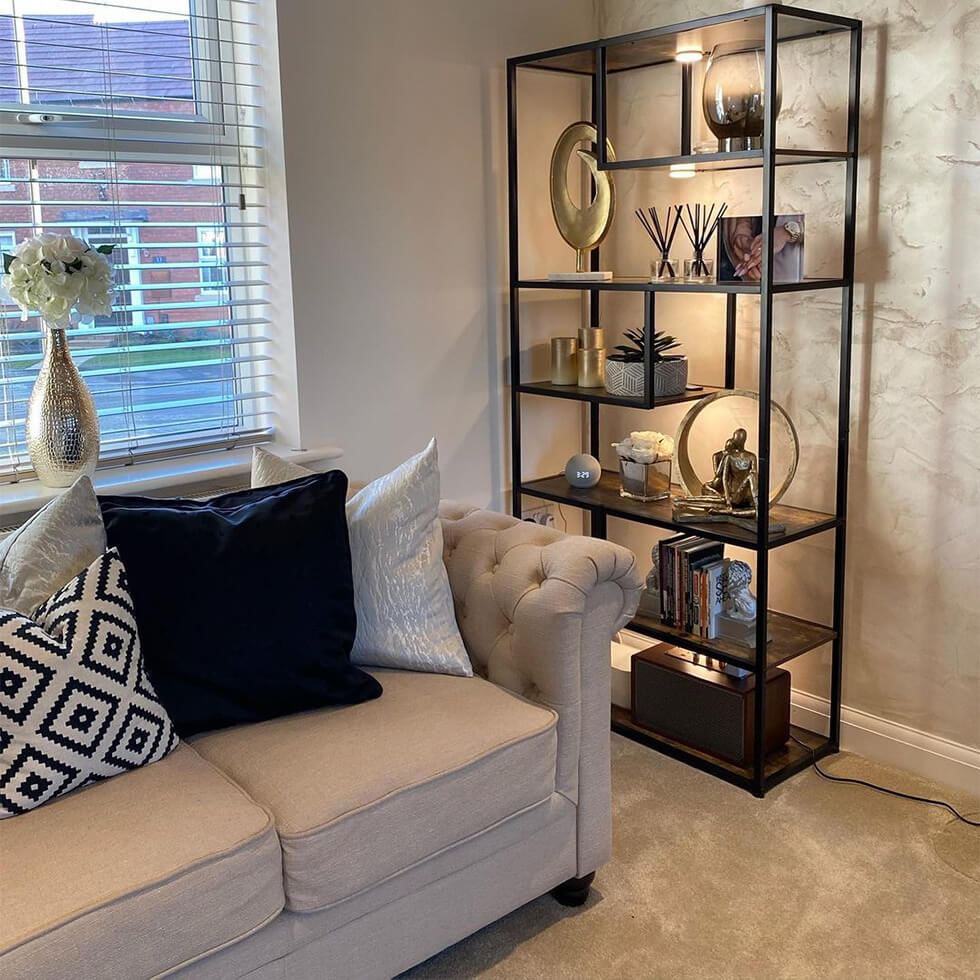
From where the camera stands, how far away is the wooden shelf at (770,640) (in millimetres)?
2709

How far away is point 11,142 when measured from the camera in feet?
7.97

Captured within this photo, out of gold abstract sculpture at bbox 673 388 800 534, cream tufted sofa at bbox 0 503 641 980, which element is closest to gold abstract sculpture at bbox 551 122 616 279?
gold abstract sculpture at bbox 673 388 800 534

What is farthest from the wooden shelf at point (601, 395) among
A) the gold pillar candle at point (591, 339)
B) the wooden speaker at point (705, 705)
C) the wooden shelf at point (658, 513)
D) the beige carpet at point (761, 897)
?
the beige carpet at point (761, 897)

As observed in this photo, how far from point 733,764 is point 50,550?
67.0 inches

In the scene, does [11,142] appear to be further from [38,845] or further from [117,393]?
[38,845]

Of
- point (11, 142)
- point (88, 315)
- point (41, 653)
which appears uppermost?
point (11, 142)

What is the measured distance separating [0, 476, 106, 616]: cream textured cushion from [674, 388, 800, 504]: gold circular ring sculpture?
151 cm

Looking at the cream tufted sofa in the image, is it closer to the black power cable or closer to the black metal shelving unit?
the black metal shelving unit

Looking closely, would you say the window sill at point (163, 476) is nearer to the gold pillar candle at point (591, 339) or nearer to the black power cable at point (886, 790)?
the gold pillar candle at point (591, 339)

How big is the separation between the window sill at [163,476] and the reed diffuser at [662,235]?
0.95m

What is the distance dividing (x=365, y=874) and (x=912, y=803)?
4.79 feet

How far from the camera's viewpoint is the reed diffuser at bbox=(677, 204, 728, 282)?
9.29ft

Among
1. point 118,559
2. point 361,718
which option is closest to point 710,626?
point 361,718

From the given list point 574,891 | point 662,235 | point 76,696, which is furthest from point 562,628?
point 662,235
